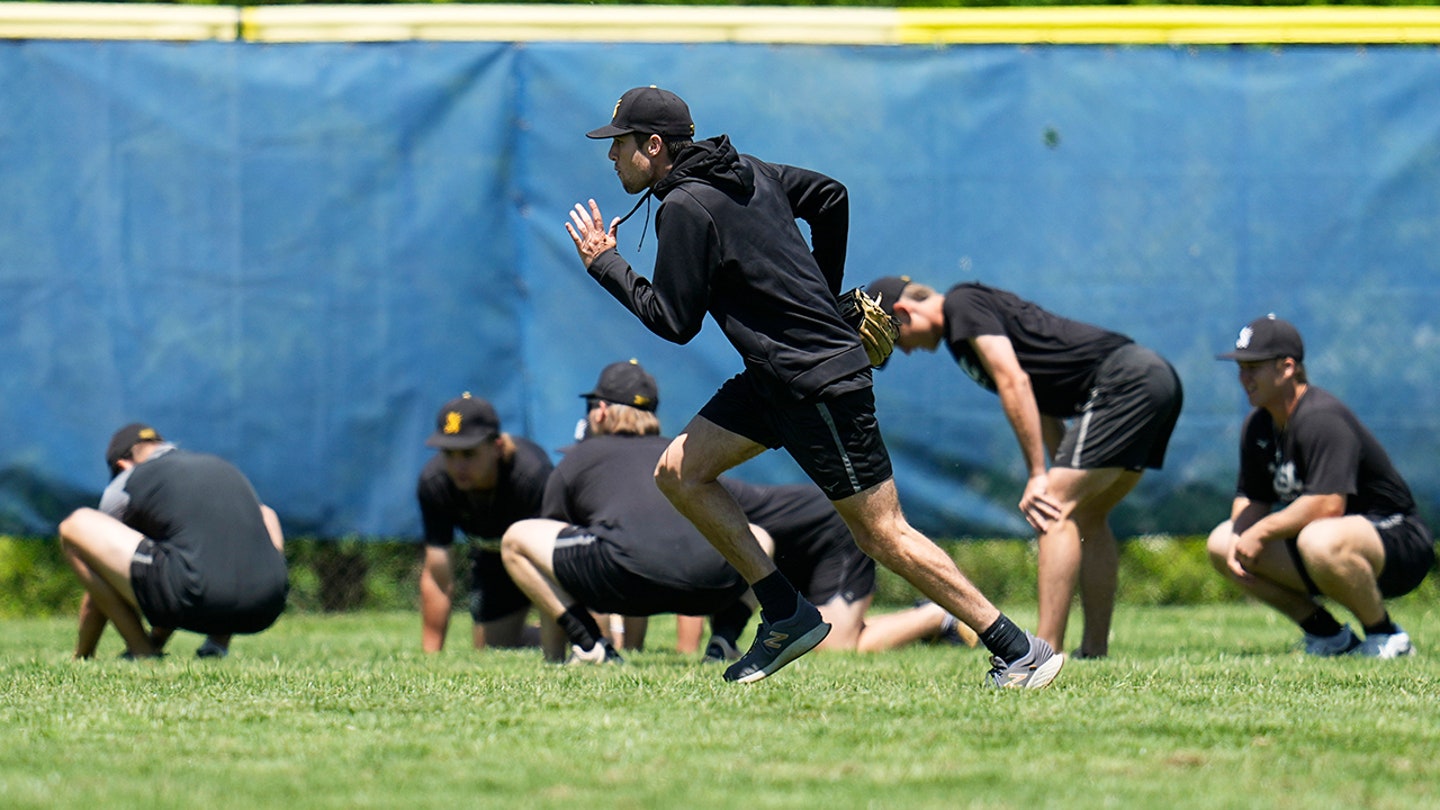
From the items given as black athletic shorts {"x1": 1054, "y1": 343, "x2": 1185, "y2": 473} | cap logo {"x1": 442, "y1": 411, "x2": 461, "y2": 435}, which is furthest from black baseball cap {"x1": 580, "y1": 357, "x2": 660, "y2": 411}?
black athletic shorts {"x1": 1054, "y1": 343, "x2": 1185, "y2": 473}

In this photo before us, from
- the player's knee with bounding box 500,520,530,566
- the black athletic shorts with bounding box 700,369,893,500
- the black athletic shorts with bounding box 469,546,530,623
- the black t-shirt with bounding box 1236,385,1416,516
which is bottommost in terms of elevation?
the black athletic shorts with bounding box 469,546,530,623

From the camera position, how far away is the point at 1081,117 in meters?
8.70

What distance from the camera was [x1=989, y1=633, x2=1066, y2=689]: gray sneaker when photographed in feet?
15.7

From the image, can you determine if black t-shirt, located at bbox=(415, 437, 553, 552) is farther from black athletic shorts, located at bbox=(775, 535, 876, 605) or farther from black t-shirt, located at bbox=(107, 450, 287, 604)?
black athletic shorts, located at bbox=(775, 535, 876, 605)

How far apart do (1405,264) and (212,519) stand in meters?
5.95

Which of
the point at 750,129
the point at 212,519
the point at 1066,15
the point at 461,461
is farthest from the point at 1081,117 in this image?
the point at 212,519

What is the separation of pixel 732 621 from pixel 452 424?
57.9 inches

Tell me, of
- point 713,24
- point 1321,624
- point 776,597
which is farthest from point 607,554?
point 713,24

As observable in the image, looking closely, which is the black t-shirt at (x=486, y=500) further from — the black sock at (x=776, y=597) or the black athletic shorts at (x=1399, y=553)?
the black athletic shorts at (x=1399, y=553)

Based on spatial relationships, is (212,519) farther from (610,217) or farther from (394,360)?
(610,217)

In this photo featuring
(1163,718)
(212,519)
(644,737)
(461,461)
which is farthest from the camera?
(461,461)

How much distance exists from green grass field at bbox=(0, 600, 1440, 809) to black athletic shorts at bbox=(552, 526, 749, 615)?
54 centimetres

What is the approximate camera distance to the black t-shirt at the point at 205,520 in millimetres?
6641

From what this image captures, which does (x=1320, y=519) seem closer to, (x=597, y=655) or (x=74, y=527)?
(x=597, y=655)
